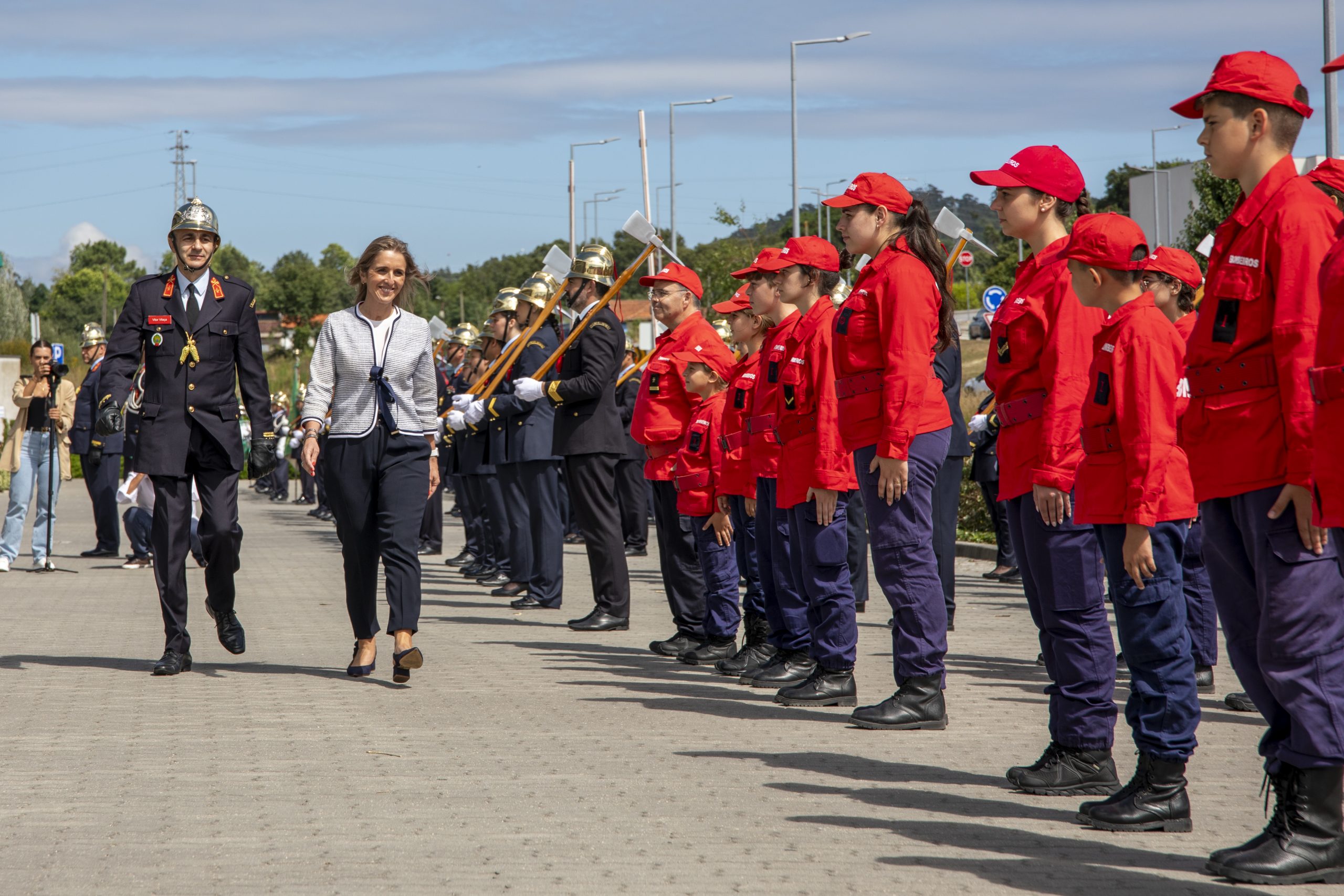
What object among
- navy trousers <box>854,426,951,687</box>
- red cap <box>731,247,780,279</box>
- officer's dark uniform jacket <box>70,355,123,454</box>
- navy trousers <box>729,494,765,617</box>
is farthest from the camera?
officer's dark uniform jacket <box>70,355,123,454</box>

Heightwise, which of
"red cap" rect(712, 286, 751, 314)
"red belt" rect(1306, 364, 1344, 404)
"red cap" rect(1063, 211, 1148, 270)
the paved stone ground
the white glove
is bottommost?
the paved stone ground

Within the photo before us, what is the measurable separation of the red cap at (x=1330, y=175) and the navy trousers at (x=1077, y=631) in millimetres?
1382

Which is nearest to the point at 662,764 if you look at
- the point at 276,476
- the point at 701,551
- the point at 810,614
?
the point at 810,614

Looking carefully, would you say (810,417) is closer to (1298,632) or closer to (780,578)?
(780,578)

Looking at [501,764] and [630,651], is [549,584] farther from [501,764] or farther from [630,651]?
[501,764]

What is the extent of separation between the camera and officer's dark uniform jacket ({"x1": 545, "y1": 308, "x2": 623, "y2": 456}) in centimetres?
1021

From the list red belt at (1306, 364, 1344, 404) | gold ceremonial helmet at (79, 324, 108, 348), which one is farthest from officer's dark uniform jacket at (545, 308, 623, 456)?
gold ceremonial helmet at (79, 324, 108, 348)

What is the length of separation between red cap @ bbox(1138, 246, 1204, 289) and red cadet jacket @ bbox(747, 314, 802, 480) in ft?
5.76

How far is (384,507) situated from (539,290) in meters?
5.73

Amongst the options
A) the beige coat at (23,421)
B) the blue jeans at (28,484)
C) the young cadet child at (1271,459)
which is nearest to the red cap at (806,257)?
the young cadet child at (1271,459)

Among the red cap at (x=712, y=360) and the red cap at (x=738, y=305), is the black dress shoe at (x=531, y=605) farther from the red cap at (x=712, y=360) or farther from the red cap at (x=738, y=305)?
the red cap at (x=738, y=305)

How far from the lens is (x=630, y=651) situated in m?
9.23

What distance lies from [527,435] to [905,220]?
5226mm

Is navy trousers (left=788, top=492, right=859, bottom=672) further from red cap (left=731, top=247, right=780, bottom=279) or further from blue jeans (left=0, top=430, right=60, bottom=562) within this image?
blue jeans (left=0, top=430, right=60, bottom=562)
